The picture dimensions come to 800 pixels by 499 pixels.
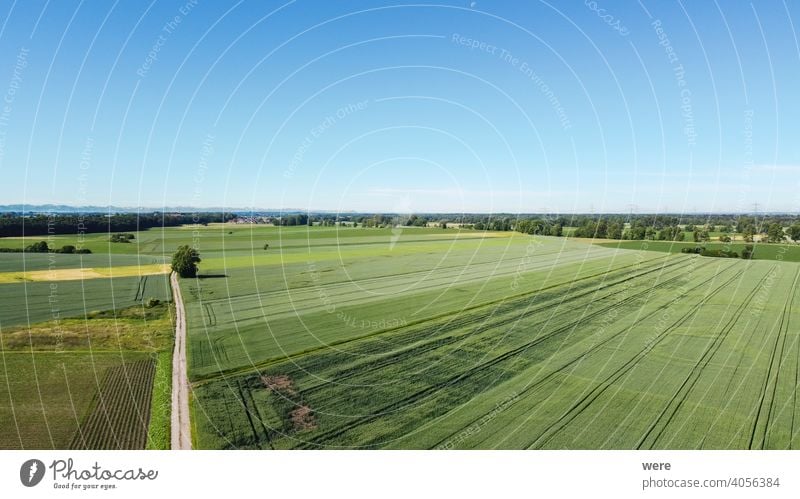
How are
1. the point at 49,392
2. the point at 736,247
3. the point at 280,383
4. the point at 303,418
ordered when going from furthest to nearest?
the point at 736,247
the point at 280,383
the point at 49,392
the point at 303,418

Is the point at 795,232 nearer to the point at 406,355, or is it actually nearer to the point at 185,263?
the point at 406,355

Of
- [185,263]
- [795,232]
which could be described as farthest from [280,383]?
[795,232]

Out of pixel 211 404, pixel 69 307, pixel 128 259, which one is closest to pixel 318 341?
pixel 211 404

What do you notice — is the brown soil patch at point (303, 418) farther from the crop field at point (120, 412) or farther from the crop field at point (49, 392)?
the crop field at point (49, 392)

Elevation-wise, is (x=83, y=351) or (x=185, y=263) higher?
(x=185, y=263)
